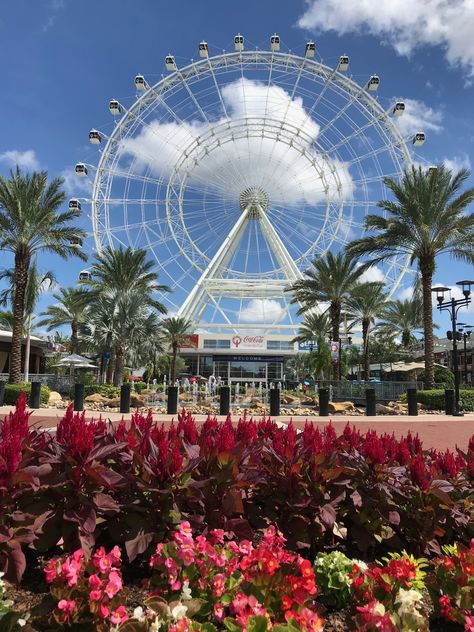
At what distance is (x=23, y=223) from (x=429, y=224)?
2016cm

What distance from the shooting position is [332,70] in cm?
4888

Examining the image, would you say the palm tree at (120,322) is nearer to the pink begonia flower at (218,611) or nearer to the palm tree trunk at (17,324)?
the palm tree trunk at (17,324)

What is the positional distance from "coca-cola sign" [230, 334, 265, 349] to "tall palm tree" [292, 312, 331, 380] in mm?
16630

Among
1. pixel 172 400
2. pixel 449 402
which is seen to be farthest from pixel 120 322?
pixel 449 402

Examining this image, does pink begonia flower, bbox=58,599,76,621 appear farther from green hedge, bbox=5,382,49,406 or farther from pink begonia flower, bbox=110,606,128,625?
green hedge, bbox=5,382,49,406

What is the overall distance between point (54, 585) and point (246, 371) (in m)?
73.8

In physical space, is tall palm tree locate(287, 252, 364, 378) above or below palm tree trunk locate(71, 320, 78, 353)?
above

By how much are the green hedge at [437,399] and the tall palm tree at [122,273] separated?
782 inches

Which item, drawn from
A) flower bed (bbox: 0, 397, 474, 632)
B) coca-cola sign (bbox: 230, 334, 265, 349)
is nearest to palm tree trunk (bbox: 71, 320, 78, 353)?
coca-cola sign (bbox: 230, 334, 265, 349)

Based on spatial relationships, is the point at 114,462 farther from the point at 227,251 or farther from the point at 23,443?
the point at 227,251

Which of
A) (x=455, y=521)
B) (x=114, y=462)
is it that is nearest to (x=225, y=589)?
(x=114, y=462)

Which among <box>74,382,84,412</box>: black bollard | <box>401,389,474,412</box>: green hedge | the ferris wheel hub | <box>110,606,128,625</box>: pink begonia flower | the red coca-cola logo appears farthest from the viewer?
the red coca-cola logo

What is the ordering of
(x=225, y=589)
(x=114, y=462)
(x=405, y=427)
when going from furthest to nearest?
(x=405, y=427) → (x=114, y=462) → (x=225, y=589)

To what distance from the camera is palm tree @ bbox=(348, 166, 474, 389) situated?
24266 mm
